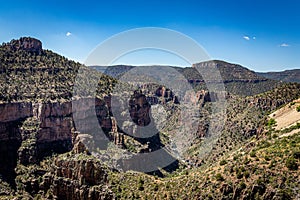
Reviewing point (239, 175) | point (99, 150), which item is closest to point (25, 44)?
point (99, 150)

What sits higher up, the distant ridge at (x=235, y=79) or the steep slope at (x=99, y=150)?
the distant ridge at (x=235, y=79)

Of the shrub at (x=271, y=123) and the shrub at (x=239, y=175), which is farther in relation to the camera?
the shrub at (x=271, y=123)

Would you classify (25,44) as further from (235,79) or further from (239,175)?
(235,79)

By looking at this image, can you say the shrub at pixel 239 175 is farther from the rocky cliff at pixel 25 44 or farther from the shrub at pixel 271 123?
the rocky cliff at pixel 25 44

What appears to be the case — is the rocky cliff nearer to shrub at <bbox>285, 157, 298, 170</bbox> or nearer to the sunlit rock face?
the sunlit rock face

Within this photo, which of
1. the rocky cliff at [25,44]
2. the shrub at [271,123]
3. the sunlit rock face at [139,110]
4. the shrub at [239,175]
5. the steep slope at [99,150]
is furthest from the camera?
the sunlit rock face at [139,110]

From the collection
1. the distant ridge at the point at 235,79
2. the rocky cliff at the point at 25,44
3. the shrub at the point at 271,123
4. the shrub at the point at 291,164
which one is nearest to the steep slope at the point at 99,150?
the shrub at the point at 291,164

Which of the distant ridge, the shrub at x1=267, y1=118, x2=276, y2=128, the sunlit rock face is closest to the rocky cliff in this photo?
the sunlit rock face

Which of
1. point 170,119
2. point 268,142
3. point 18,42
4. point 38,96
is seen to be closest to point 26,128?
point 38,96

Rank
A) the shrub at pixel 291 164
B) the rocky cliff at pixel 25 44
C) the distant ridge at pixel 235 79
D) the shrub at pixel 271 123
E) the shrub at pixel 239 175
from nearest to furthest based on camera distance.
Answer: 1. the shrub at pixel 291 164
2. the shrub at pixel 239 175
3. the shrub at pixel 271 123
4. the rocky cliff at pixel 25 44
5. the distant ridge at pixel 235 79

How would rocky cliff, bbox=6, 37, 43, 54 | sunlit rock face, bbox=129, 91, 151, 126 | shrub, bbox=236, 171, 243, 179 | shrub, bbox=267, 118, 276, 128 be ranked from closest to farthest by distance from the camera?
shrub, bbox=236, 171, 243, 179 → shrub, bbox=267, 118, 276, 128 → rocky cliff, bbox=6, 37, 43, 54 → sunlit rock face, bbox=129, 91, 151, 126

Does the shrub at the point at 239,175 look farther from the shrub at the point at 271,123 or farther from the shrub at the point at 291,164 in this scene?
the shrub at the point at 271,123

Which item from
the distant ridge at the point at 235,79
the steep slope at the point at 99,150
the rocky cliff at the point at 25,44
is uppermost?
the rocky cliff at the point at 25,44
